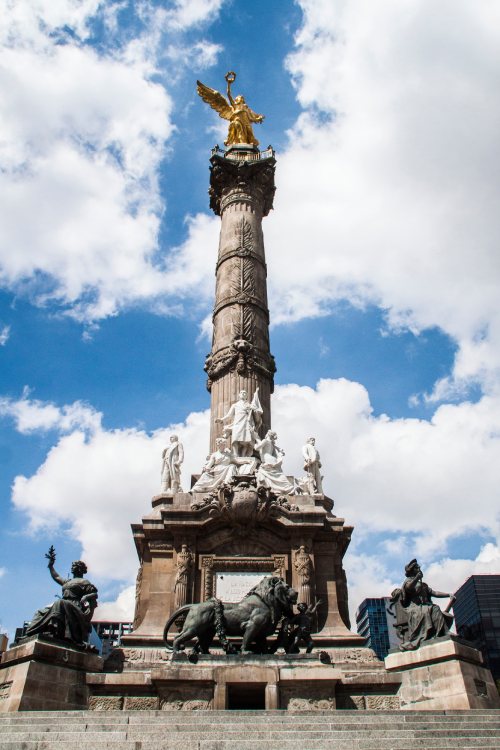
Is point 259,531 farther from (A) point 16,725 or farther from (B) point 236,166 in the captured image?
(B) point 236,166

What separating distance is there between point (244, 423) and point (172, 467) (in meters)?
2.44

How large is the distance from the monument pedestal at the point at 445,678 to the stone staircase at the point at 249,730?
2.29 meters

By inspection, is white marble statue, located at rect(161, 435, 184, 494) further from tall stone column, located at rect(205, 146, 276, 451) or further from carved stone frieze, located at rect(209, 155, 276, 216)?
carved stone frieze, located at rect(209, 155, 276, 216)

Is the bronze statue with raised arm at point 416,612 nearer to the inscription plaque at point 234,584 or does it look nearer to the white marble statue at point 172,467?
the inscription plaque at point 234,584

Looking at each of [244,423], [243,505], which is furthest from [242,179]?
[243,505]

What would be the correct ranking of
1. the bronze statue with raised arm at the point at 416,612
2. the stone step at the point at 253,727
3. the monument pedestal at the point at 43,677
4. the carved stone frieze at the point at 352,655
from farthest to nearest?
1. the carved stone frieze at the point at 352,655
2. the bronze statue with raised arm at the point at 416,612
3. the monument pedestal at the point at 43,677
4. the stone step at the point at 253,727

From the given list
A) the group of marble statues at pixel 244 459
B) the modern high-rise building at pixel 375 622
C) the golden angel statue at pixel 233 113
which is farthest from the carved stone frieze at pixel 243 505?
the modern high-rise building at pixel 375 622

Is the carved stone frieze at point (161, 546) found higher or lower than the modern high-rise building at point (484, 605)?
lower

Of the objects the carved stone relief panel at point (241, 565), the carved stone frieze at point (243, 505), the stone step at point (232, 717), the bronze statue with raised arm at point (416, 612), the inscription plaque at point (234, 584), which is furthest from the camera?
the carved stone frieze at point (243, 505)

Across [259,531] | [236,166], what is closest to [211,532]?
[259,531]

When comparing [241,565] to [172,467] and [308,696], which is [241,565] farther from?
[308,696]

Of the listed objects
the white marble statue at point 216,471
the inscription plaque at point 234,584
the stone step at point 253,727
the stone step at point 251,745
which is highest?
the white marble statue at point 216,471

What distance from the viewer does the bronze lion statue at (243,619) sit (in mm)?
12211

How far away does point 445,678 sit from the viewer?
12.0m
